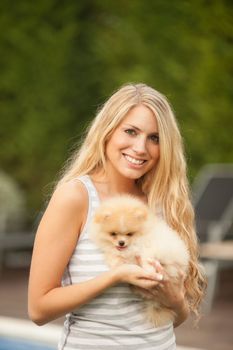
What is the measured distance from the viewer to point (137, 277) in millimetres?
2221

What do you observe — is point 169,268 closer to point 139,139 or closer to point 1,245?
point 139,139

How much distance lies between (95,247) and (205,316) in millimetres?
4627

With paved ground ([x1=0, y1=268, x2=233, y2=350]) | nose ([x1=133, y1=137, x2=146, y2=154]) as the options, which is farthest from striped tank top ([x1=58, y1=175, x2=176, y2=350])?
paved ground ([x1=0, y1=268, x2=233, y2=350])

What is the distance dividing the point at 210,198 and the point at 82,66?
2.97m

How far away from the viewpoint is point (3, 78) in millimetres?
10164

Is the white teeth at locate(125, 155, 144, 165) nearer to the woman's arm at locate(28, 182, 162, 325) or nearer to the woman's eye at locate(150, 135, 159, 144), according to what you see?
the woman's eye at locate(150, 135, 159, 144)

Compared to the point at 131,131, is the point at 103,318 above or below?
below

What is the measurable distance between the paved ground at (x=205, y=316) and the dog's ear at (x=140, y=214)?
11.0 ft

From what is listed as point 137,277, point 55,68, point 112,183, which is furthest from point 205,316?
point 137,277

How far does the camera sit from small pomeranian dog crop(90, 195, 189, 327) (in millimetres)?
2336

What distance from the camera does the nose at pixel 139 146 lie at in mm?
2432

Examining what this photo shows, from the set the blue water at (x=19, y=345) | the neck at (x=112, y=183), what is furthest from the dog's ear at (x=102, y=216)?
the blue water at (x=19, y=345)

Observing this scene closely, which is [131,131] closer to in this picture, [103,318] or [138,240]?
[138,240]

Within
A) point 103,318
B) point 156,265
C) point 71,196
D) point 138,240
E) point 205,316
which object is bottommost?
point 103,318
